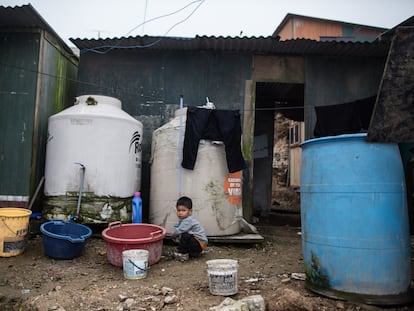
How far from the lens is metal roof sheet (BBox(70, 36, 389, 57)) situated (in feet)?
19.4

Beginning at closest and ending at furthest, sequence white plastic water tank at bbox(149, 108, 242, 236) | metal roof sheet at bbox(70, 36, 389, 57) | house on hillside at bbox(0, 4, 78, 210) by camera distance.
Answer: white plastic water tank at bbox(149, 108, 242, 236) < house on hillside at bbox(0, 4, 78, 210) < metal roof sheet at bbox(70, 36, 389, 57)

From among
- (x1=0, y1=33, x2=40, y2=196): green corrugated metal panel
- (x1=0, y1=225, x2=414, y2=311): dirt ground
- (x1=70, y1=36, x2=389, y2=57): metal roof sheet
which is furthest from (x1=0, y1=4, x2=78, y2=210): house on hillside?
(x1=0, y1=225, x2=414, y2=311): dirt ground

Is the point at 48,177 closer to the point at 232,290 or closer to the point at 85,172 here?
the point at 85,172

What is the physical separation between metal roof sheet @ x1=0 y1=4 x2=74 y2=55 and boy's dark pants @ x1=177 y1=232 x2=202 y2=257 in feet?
12.7

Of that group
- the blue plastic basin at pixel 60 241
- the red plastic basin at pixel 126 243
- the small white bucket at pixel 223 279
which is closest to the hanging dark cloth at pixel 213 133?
the red plastic basin at pixel 126 243

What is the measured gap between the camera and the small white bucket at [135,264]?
11.1ft

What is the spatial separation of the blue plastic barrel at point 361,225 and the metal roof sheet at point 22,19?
462 cm

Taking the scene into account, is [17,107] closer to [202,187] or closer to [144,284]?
[202,187]

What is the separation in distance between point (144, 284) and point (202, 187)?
1.92 m

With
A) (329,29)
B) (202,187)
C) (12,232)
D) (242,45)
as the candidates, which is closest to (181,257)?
(202,187)

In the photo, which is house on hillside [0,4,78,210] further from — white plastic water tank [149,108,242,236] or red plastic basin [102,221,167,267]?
white plastic water tank [149,108,242,236]

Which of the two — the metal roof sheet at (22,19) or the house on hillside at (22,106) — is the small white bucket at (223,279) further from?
the metal roof sheet at (22,19)

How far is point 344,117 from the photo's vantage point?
621 centimetres

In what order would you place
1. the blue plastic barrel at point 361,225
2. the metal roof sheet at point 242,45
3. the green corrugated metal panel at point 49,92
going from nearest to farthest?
the blue plastic barrel at point 361,225, the green corrugated metal panel at point 49,92, the metal roof sheet at point 242,45
